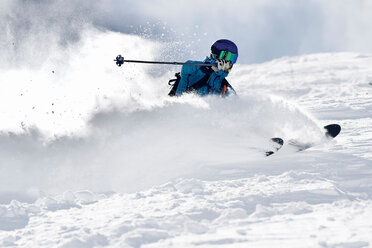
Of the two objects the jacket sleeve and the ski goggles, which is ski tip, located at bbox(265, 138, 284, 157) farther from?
the jacket sleeve

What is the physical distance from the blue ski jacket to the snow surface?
45cm

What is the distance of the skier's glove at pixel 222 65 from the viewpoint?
330 inches

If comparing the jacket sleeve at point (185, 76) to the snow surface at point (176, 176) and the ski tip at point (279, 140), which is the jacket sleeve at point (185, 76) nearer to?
the snow surface at point (176, 176)

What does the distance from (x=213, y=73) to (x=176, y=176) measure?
2.76m

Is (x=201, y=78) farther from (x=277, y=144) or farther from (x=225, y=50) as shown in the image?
(x=277, y=144)

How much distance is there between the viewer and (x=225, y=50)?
835cm

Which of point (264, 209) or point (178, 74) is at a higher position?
point (178, 74)

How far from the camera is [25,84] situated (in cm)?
1363

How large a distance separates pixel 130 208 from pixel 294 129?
389cm

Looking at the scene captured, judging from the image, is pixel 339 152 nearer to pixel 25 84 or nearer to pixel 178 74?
pixel 178 74

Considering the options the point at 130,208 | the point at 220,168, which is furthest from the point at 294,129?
the point at 130,208

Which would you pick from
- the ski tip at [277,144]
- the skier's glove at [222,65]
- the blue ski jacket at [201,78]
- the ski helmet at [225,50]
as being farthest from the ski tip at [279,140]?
the ski helmet at [225,50]

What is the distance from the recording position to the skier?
8.38m

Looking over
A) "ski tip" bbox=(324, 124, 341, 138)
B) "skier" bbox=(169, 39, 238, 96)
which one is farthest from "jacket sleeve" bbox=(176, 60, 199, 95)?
"ski tip" bbox=(324, 124, 341, 138)
